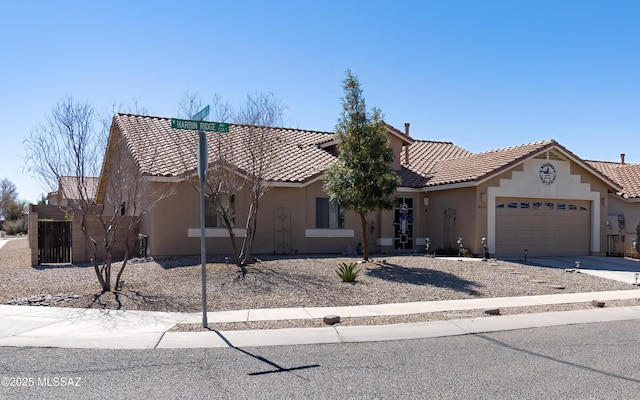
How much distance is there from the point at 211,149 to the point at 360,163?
533 cm

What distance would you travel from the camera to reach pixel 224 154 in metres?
16.6

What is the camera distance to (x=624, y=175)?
2694 cm

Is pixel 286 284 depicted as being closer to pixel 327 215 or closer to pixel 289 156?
pixel 327 215

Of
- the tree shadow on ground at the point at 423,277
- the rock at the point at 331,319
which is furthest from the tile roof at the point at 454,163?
the rock at the point at 331,319

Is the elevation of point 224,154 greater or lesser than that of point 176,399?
greater

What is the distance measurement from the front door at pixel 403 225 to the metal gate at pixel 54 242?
11.9 meters

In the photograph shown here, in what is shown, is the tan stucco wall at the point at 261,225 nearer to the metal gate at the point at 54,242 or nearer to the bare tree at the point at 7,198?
the metal gate at the point at 54,242

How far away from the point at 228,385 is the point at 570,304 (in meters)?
8.71

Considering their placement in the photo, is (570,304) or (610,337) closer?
(610,337)

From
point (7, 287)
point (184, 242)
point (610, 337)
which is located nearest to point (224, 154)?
point (184, 242)

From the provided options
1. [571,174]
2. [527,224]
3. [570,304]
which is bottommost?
[570,304]

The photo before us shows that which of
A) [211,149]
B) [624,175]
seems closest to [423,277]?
[211,149]

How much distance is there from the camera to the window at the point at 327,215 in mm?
20375

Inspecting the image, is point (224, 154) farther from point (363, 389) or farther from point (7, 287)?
point (363, 389)
